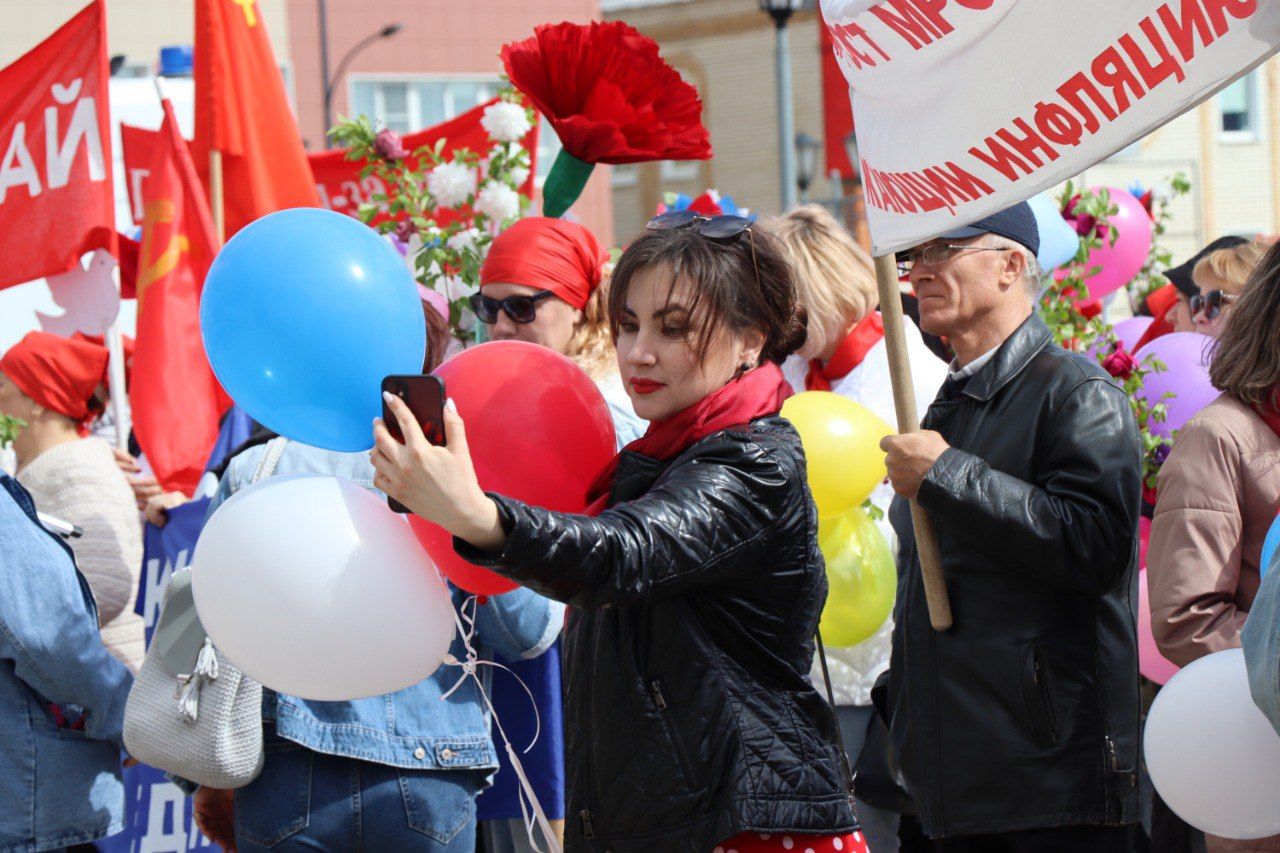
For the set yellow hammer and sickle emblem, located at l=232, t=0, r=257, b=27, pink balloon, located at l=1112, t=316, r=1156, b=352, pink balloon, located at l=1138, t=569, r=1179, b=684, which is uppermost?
yellow hammer and sickle emblem, located at l=232, t=0, r=257, b=27

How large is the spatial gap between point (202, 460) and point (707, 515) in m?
3.31

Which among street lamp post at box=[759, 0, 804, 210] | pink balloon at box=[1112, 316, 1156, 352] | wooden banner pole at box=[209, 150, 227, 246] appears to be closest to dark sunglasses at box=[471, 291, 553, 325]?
wooden banner pole at box=[209, 150, 227, 246]

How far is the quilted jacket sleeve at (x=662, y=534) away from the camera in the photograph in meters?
2.12

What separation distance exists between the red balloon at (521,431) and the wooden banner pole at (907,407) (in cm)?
77

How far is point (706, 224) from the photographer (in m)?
2.61

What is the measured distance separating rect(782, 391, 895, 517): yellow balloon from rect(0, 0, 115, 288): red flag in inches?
117

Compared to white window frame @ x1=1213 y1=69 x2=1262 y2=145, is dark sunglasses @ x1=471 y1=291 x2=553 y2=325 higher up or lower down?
lower down

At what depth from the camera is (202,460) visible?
521 centimetres

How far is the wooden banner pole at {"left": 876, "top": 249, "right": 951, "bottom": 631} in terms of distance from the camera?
3111 mm

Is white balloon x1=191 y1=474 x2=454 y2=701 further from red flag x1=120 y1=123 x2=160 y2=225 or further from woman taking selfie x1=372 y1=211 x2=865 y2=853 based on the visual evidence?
red flag x1=120 y1=123 x2=160 y2=225

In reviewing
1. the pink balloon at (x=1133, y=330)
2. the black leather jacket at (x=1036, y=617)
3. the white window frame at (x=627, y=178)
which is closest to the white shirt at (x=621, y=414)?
the black leather jacket at (x=1036, y=617)

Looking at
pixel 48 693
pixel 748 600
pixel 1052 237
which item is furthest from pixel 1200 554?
pixel 48 693

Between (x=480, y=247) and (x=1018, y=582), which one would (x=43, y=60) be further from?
(x=1018, y=582)

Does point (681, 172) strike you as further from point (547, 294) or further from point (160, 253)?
point (547, 294)
